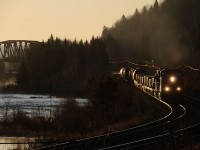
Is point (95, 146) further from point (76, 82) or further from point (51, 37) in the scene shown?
point (51, 37)

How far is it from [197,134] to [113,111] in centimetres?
1874

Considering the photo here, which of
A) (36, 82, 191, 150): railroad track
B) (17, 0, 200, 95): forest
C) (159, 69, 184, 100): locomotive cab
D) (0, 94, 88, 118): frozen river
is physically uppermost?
(17, 0, 200, 95): forest

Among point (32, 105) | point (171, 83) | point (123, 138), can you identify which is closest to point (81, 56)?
point (32, 105)

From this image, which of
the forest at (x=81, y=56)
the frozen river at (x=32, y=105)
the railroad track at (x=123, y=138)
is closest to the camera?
the railroad track at (x=123, y=138)

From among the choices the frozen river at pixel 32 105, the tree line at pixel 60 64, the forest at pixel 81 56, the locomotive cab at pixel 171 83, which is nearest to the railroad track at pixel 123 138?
the locomotive cab at pixel 171 83

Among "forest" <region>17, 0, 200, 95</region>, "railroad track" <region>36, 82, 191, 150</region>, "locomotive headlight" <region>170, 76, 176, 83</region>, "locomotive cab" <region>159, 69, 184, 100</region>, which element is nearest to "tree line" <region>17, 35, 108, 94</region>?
"forest" <region>17, 0, 200, 95</region>

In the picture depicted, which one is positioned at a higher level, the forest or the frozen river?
the forest

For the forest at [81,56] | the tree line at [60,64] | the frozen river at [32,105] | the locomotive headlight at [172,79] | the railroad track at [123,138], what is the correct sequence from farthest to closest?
the tree line at [60,64], the forest at [81,56], the frozen river at [32,105], the locomotive headlight at [172,79], the railroad track at [123,138]

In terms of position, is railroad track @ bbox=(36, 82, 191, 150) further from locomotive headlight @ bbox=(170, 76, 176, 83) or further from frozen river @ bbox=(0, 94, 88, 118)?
frozen river @ bbox=(0, 94, 88, 118)

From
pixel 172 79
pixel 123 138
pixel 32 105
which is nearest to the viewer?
pixel 123 138

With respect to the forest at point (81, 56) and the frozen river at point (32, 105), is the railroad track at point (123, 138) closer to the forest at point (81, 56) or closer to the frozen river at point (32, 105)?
the frozen river at point (32, 105)

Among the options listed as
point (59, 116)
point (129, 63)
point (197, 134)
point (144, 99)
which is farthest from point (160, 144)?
point (129, 63)

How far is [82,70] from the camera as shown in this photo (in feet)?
498

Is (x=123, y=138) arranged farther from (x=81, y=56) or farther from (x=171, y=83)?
(x=81, y=56)
